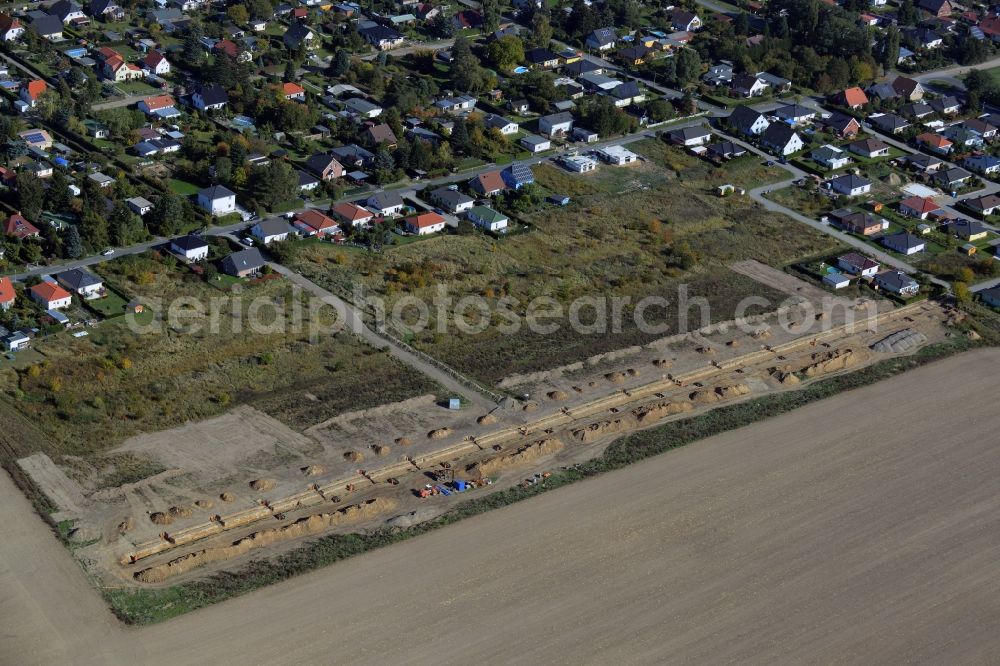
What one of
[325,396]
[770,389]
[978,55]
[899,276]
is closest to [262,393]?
[325,396]

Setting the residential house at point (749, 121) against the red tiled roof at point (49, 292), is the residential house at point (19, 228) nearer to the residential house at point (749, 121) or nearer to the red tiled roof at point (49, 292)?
the red tiled roof at point (49, 292)

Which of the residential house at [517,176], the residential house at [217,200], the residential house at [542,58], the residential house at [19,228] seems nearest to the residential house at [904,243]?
the residential house at [517,176]

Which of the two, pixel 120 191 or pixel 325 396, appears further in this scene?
pixel 120 191

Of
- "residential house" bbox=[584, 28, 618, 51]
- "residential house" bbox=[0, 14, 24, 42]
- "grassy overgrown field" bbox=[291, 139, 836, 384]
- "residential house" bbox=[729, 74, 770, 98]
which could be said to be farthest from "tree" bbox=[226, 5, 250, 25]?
"residential house" bbox=[729, 74, 770, 98]

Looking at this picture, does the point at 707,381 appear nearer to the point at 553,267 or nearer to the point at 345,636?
the point at 553,267

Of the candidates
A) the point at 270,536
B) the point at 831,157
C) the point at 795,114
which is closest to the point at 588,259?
the point at 831,157
